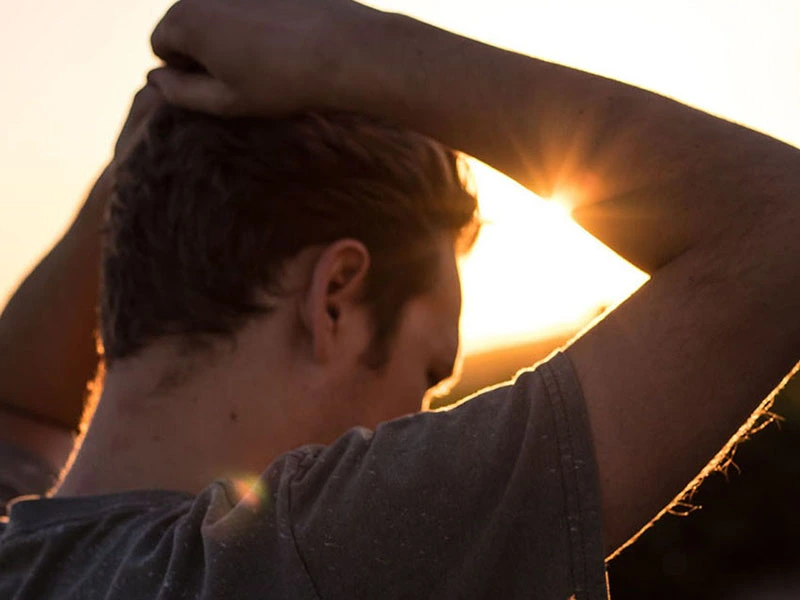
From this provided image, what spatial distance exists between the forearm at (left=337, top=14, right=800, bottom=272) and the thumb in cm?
29

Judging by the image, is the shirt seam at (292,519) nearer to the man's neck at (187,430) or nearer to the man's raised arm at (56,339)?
the man's neck at (187,430)

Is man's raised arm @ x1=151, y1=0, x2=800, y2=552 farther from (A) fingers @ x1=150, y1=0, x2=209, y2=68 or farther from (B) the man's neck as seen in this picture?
(B) the man's neck

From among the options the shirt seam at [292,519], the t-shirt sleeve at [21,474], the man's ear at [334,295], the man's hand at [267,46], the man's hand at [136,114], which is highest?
the man's hand at [267,46]

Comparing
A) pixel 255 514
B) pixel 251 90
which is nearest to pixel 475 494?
pixel 255 514

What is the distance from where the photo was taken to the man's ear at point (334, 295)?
2.26 metres

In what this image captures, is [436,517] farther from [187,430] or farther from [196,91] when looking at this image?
[196,91]

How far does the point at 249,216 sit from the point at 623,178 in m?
0.73

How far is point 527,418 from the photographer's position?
181 centimetres

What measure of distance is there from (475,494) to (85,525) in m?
0.72

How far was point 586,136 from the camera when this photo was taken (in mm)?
1951

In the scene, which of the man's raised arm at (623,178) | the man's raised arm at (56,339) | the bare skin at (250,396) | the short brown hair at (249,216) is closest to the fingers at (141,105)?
the man's raised arm at (56,339)

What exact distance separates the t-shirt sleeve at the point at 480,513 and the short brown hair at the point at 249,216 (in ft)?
1.86

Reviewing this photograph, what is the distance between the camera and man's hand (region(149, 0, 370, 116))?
2092 mm

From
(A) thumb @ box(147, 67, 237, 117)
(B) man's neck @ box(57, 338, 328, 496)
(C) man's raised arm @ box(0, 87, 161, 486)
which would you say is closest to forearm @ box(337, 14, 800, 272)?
(A) thumb @ box(147, 67, 237, 117)
